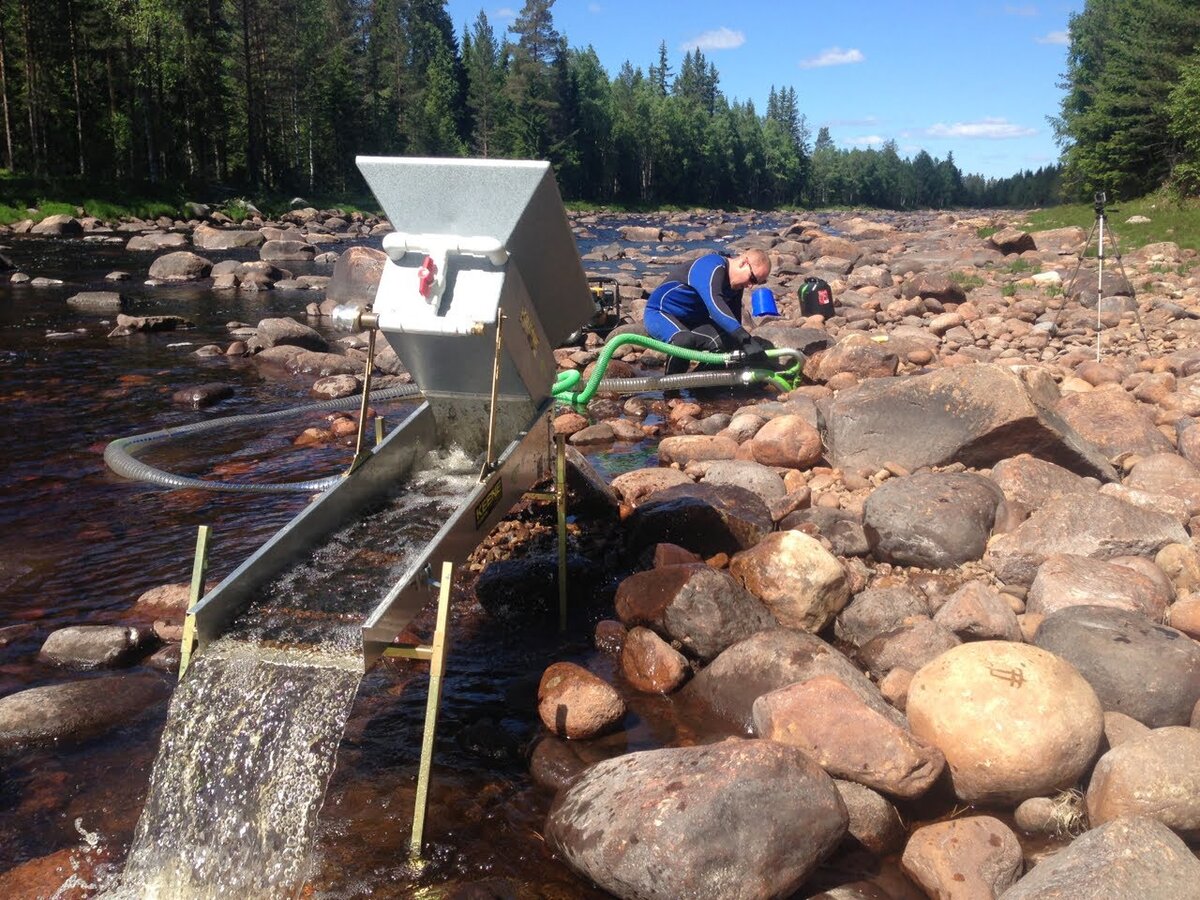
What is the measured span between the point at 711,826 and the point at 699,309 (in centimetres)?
959

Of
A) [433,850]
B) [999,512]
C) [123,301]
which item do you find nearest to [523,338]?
[433,850]

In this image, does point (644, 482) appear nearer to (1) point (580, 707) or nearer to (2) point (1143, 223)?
(1) point (580, 707)

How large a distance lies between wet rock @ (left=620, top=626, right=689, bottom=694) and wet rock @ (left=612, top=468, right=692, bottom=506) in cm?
239

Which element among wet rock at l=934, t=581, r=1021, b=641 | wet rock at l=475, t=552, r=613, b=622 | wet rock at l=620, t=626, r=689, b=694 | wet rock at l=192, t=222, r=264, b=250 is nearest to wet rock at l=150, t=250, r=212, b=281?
wet rock at l=192, t=222, r=264, b=250

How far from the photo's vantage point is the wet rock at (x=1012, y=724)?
4219 mm

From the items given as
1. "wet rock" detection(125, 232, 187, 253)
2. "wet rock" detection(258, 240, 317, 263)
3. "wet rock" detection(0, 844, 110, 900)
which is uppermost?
"wet rock" detection(125, 232, 187, 253)

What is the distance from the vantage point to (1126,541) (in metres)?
6.20

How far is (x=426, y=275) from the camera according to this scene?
507cm

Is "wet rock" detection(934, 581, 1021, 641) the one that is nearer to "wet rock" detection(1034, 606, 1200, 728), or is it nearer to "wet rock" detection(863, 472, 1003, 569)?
"wet rock" detection(1034, 606, 1200, 728)

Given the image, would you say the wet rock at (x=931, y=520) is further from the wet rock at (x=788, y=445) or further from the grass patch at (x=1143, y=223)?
the grass patch at (x=1143, y=223)

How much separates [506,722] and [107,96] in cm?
5673

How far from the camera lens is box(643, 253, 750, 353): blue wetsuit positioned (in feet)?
39.5

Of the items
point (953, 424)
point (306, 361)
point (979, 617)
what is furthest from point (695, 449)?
point (306, 361)

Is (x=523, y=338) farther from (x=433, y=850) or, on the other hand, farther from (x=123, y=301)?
(x=123, y=301)
